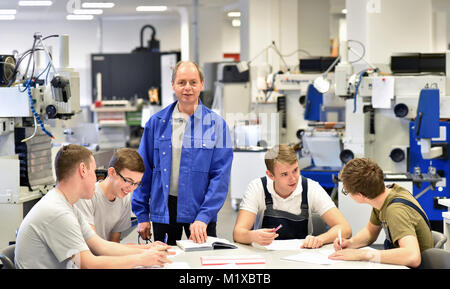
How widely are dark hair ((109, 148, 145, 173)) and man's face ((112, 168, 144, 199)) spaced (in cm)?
2

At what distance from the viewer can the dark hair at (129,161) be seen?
8.92ft

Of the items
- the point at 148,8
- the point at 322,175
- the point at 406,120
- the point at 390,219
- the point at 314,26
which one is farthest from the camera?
the point at 314,26

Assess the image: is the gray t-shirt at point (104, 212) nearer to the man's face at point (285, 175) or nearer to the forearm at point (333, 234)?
the man's face at point (285, 175)

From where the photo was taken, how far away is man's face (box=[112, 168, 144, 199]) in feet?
8.95

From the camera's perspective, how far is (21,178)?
12.5 feet

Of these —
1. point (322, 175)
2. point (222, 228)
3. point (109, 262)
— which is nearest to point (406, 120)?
point (322, 175)

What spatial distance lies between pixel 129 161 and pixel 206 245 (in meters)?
0.46

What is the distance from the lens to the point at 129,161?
2719 mm

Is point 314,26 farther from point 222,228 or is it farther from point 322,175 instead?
point 222,228

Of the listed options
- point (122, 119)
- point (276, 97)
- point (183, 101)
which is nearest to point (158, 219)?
point (183, 101)

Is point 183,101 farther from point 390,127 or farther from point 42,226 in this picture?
point 390,127

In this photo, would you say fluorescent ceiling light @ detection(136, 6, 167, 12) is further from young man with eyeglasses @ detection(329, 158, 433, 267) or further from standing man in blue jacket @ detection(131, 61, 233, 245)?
young man with eyeglasses @ detection(329, 158, 433, 267)

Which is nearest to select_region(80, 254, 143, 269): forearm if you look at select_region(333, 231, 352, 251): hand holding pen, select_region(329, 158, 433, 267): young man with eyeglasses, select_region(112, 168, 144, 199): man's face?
select_region(112, 168, 144, 199): man's face

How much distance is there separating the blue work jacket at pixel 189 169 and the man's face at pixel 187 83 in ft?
0.32
